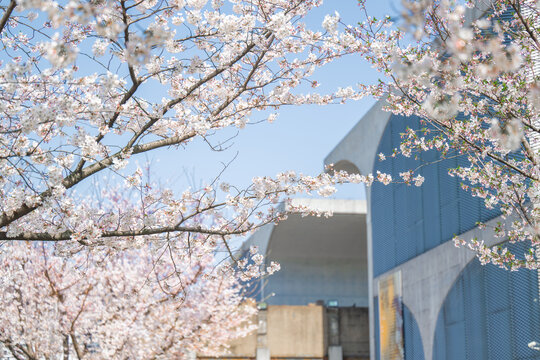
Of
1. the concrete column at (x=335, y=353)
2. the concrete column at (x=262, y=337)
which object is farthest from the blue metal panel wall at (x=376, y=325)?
the concrete column at (x=262, y=337)

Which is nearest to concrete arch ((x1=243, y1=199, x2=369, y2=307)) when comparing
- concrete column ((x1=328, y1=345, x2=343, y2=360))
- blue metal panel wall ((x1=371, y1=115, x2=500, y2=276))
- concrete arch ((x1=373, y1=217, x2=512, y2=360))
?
concrete column ((x1=328, y1=345, x2=343, y2=360))

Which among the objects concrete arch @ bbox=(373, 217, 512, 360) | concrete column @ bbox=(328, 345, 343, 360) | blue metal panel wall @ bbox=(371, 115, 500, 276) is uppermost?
blue metal panel wall @ bbox=(371, 115, 500, 276)

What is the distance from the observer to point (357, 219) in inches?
1378

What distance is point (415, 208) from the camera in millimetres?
22000

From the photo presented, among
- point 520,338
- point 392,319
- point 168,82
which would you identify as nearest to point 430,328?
point 392,319

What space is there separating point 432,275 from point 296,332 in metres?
8.06

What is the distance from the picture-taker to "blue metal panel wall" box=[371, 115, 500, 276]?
18719mm

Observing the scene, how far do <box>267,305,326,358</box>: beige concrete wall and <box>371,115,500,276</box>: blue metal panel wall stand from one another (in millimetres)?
3213

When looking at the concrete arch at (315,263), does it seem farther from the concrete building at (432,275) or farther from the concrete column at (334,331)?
the concrete building at (432,275)

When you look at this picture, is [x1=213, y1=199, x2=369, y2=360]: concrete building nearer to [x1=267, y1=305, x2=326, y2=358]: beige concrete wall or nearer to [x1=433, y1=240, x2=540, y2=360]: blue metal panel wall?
[x1=267, y1=305, x2=326, y2=358]: beige concrete wall

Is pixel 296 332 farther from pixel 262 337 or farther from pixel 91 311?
pixel 91 311

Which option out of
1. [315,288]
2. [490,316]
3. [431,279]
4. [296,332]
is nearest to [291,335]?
[296,332]

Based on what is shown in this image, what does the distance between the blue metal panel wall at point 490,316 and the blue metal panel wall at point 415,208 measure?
4.92 feet

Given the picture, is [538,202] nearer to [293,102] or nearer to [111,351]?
[293,102]
